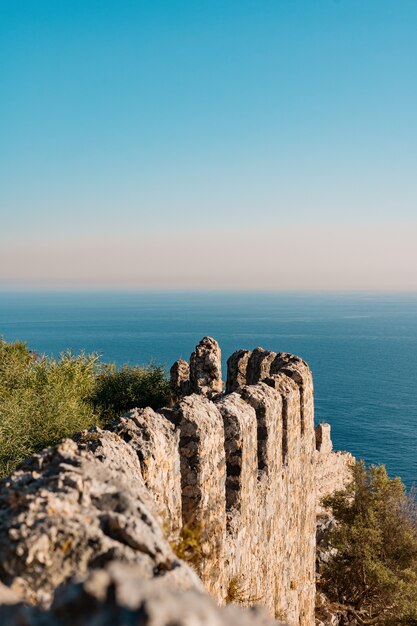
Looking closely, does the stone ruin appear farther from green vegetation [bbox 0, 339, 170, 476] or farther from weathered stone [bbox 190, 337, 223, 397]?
green vegetation [bbox 0, 339, 170, 476]

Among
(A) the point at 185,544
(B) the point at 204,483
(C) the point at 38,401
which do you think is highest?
(A) the point at 185,544

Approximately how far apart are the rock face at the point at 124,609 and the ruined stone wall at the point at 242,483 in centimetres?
205

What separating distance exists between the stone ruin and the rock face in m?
0.02

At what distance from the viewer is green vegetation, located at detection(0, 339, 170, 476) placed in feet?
61.1

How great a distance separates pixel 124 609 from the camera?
1808mm

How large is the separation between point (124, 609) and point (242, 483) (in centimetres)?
623

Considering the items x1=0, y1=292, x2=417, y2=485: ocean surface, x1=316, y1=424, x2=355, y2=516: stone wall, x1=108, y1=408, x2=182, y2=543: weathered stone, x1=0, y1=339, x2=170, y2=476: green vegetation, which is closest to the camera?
x1=108, y1=408, x2=182, y2=543: weathered stone

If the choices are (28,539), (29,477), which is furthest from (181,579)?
(29,477)

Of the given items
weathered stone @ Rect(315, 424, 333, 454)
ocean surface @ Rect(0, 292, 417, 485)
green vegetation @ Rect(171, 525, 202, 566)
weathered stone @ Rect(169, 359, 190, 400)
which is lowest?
ocean surface @ Rect(0, 292, 417, 485)

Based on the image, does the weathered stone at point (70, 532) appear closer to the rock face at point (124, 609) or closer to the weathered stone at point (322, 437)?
the rock face at point (124, 609)

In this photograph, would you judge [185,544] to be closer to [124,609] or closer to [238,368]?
[124,609]

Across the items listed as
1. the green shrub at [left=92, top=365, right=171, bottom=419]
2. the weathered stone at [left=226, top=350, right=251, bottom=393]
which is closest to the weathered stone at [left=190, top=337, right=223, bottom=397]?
the weathered stone at [left=226, top=350, right=251, bottom=393]

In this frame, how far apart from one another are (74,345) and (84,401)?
112 meters

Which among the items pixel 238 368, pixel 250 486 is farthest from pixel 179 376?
pixel 250 486
